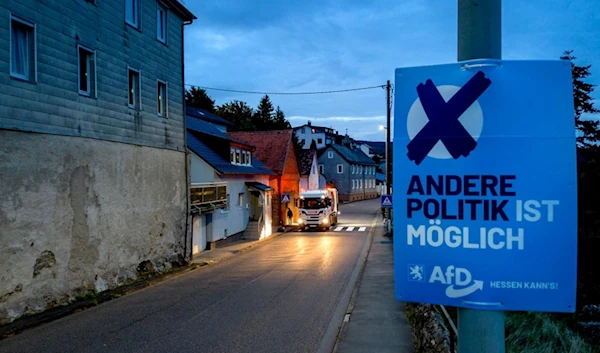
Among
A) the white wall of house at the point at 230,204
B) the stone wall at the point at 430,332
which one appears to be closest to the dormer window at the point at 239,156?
the white wall of house at the point at 230,204

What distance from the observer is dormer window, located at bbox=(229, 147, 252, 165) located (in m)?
30.7

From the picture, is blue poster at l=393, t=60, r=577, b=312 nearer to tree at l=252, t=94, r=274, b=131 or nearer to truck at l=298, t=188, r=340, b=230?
truck at l=298, t=188, r=340, b=230

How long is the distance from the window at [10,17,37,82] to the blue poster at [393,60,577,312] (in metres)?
12.3

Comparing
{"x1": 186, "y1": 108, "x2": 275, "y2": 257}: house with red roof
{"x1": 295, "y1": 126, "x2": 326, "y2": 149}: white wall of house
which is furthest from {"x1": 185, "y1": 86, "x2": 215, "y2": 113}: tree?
{"x1": 186, "y1": 108, "x2": 275, "y2": 257}: house with red roof

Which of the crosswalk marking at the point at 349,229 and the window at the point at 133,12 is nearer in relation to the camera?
the window at the point at 133,12

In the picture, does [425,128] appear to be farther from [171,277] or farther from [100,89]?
[171,277]

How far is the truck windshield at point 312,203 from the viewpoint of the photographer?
3728cm

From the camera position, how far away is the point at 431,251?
2482 mm

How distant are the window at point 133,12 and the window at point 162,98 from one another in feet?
8.82

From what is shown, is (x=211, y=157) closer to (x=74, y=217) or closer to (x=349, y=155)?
(x=74, y=217)

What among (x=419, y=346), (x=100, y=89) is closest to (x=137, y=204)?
(x=100, y=89)

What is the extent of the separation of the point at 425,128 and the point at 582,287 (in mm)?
18914

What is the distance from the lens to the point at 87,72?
14.6 meters

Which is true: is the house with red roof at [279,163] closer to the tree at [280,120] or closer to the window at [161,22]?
the window at [161,22]
